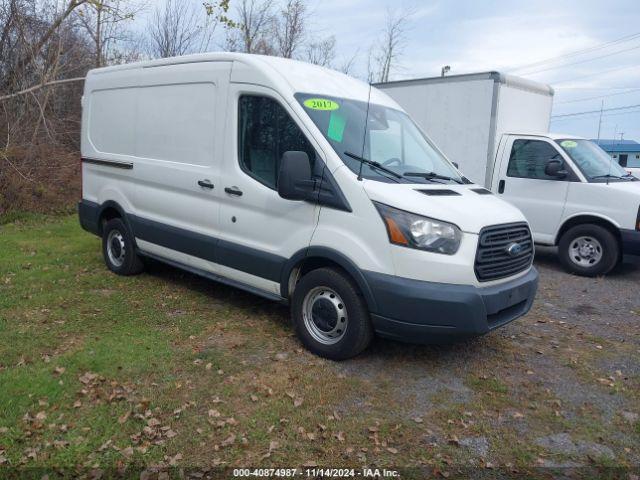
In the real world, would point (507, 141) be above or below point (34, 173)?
above

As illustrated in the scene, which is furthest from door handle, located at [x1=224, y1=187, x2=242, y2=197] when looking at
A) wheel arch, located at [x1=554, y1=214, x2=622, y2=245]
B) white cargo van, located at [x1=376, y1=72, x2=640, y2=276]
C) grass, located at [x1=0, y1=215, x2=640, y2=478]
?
wheel arch, located at [x1=554, y1=214, x2=622, y2=245]

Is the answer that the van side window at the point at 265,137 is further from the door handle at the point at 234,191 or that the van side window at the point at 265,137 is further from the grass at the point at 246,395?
the grass at the point at 246,395

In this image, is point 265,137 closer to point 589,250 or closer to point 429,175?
point 429,175

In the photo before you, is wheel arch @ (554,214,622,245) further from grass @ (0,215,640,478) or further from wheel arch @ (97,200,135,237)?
wheel arch @ (97,200,135,237)

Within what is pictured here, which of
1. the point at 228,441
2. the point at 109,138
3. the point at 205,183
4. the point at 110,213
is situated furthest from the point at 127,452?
the point at 109,138

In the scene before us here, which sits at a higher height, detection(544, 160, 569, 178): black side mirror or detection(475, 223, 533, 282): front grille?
detection(544, 160, 569, 178): black side mirror

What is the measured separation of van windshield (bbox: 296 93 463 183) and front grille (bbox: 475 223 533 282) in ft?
2.52

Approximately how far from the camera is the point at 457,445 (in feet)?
11.7

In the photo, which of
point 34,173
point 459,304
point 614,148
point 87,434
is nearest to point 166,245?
point 87,434

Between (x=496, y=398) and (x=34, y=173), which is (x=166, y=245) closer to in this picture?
(x=496, y=398)

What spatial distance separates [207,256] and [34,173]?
28.5ft

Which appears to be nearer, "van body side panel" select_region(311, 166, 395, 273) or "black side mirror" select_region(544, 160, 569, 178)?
"van body side panel" select_region(311, 166, 395, 273)

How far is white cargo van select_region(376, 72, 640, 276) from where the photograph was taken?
802 centimetres

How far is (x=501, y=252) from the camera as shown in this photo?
4500mm
